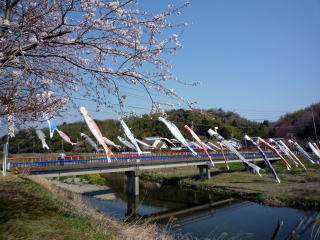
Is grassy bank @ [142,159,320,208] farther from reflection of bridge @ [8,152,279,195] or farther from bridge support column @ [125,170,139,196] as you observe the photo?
bridge support column @ [125,170,139,196]

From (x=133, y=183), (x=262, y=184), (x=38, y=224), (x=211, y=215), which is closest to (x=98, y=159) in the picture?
(x=133, y=183)

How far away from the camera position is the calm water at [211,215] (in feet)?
53.0

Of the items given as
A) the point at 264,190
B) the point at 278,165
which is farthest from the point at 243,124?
the point at 264,190

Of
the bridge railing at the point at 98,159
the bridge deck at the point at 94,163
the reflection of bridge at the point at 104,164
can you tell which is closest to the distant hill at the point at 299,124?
the bridge railing at the point at 98,159

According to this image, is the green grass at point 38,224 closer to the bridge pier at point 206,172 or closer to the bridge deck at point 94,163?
the bridge deck at point 94,163

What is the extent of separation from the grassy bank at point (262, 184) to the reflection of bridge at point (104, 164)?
2689 mm

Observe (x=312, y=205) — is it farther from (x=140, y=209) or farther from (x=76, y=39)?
(x=76, y=39)

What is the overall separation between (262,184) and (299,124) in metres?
36.2

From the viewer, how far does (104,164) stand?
25.4 metres

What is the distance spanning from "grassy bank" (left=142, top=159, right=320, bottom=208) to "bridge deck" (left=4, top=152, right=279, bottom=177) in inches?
121

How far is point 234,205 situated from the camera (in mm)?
23578

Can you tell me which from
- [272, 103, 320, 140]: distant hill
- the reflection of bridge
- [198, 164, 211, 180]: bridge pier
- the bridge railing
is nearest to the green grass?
the reflection of bridge

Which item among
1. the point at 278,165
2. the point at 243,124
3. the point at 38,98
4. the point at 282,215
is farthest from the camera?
the point at 243,124

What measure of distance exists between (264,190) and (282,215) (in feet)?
22.1
